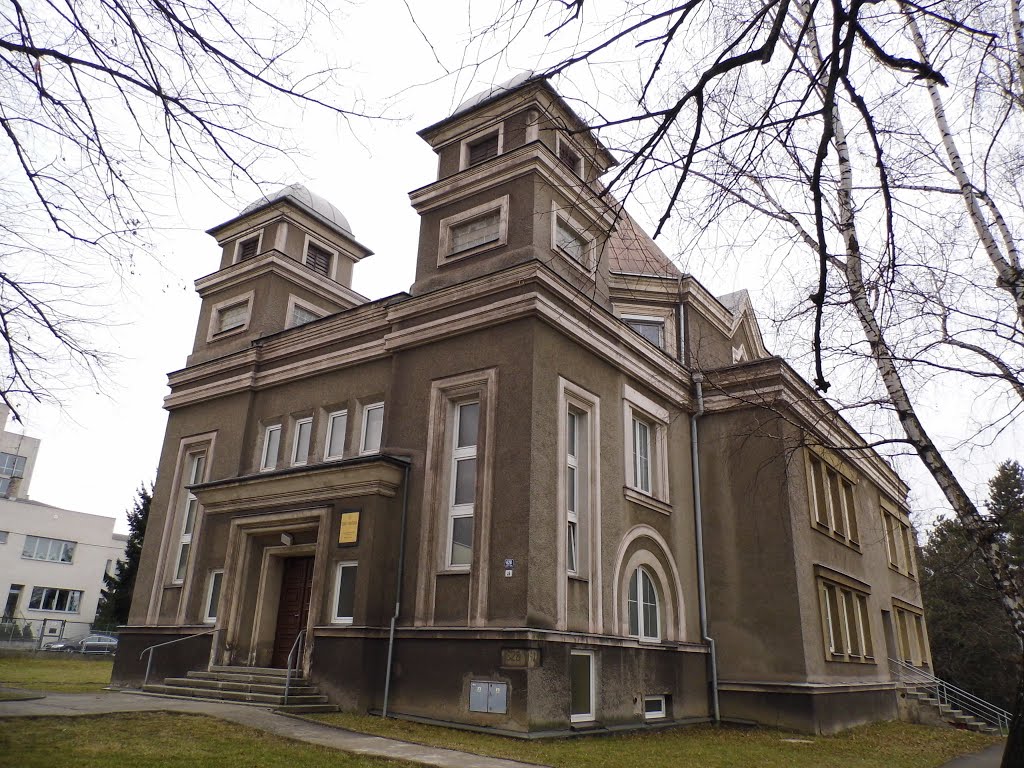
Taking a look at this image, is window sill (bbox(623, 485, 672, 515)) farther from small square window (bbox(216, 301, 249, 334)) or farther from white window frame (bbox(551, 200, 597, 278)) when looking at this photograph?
small square window (bbox(216, 301, 249, 334))

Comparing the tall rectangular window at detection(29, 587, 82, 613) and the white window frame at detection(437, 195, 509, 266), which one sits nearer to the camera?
the white window frame at detection(437, 195, 509, 266)

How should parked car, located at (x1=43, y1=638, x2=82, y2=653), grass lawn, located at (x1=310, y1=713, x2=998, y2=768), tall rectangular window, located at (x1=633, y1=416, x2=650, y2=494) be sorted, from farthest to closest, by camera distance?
parked car, located at (x1=43, y1=638, x2=82, y2=653), tall rectangular window, located at (x1=633, y1=416, x2=650, y2=494), grass lawn, located at (x1=310, y1=713, x2=998, y2=768)

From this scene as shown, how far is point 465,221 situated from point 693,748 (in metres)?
10.9

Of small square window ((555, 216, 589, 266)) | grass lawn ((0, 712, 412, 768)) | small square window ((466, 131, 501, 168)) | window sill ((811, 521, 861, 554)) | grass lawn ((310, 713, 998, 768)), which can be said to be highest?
small square window ((466, 131, 501, 168))

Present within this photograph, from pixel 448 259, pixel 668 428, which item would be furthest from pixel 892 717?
pixel 448 259

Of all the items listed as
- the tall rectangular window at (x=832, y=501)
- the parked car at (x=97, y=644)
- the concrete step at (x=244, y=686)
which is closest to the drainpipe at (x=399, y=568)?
the concrete step at (x=244, y=686)

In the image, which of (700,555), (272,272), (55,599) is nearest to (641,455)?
(700,555)

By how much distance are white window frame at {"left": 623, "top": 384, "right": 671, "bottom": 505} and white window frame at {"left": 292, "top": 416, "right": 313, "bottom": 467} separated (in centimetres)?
704

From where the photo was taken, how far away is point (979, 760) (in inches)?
520

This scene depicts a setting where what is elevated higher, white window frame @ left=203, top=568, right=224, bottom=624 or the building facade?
the building facade


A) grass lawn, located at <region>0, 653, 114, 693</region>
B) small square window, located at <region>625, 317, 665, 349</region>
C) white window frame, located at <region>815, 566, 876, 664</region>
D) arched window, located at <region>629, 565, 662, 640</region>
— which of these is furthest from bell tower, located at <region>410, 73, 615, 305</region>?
grass lawn, located at <region>0, 653, 114, 693</region>

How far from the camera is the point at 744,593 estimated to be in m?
16.4

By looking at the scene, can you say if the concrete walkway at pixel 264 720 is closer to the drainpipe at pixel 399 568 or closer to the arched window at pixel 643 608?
the drainpipe at pixel 399 568

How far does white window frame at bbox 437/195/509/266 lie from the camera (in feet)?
49.6
